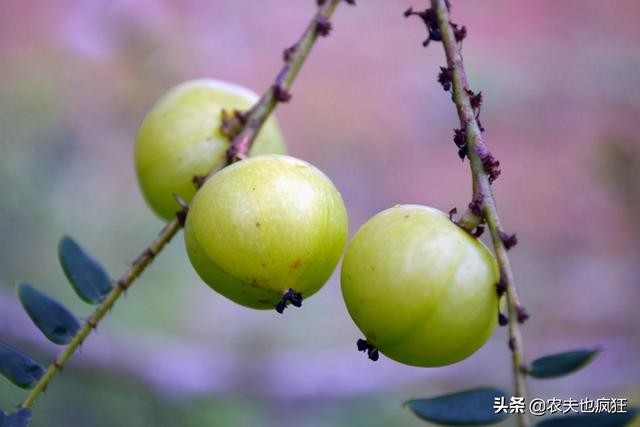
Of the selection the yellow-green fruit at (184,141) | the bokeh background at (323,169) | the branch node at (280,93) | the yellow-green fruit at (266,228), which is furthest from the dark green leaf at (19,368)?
the bokeh background at (323,169)

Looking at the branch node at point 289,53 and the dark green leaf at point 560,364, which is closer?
the dark green leaf at point 560,364

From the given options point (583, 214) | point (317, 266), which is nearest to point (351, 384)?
point (583, 214)

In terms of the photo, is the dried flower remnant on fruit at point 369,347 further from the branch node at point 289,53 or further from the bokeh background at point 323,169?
the bokeh background at point 323,169

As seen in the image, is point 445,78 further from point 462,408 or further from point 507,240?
point 462,408

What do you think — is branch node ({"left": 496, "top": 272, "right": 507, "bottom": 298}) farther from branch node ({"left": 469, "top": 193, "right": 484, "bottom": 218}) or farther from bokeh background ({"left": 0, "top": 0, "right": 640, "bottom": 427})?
bokeh background ({"left": 0, "top": 0, "right": 640, "bottom": 427})

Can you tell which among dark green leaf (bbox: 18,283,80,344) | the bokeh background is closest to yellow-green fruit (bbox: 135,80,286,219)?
dark green leaf (bbox: 18,283,80,344)

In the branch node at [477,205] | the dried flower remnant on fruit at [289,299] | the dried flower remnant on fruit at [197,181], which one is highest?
the dried flower remnant on fruit at [197,181]
